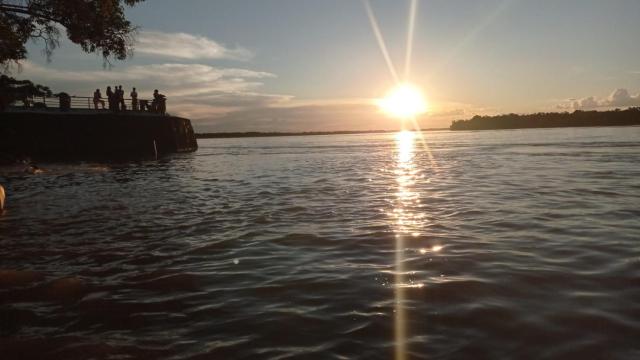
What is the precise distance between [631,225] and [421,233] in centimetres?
369

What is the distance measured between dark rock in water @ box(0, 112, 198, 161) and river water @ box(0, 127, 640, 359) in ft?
81.9

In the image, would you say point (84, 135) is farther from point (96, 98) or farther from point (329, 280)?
point (329, 280)

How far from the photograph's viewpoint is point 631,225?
8203mm

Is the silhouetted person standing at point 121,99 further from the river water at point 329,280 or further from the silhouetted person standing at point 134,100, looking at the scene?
the river water at point 329,280

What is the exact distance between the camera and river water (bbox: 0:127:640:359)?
391 cm

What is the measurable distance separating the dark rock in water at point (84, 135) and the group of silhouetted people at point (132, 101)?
3.15ft

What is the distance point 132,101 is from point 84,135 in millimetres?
5281

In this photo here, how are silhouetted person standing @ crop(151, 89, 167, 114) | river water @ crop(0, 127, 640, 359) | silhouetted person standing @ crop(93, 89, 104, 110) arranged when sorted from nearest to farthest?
1. river water @ crop(0, 127, 640, 359)
2. silhouetted person standing @ crop(93, 89, 104, 110)
3. silhouetted person standing @ crop(151, 89, 167, 114)

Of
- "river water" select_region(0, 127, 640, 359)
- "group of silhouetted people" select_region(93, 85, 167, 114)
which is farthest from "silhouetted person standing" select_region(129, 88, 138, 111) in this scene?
"river water" select_region(0, 127, 640, 359)

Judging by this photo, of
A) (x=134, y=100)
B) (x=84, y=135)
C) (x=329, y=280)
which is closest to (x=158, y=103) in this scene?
(x=134, y=100)

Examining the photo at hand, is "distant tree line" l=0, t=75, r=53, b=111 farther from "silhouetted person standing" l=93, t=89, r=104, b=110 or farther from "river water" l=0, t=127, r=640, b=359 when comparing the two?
"river water" l=0, t=127, r=640, b=359

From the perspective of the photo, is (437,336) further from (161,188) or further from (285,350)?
(161,188)

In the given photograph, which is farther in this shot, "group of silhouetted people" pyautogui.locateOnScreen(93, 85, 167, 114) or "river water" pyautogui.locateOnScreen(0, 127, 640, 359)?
"group of silhouetted people" pyautogui.locateOnScreen(93, 85, 167, 114)

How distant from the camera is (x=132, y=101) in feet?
129
